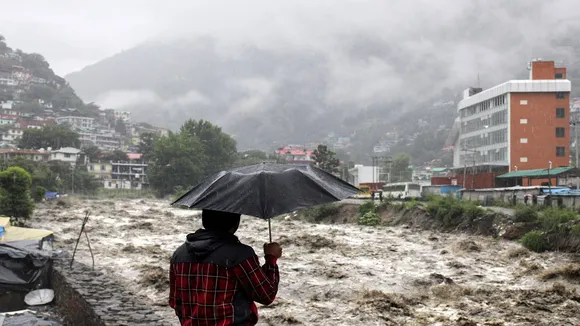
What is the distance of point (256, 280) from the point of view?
2.58m

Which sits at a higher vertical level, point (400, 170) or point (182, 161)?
point (182, 161)

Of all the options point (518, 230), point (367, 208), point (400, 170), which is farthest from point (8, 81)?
point (518, 230)

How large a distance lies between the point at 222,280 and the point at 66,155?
8177cm

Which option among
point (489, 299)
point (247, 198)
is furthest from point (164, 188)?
point (247, 198)

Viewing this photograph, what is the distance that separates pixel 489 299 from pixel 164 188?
68406 mm

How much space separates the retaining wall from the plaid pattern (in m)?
3.41

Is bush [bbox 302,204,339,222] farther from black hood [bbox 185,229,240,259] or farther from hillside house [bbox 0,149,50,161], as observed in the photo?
hillside house [bbox 0,149,50,161]

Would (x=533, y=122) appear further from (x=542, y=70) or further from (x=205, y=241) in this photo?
(x=205, y=241)

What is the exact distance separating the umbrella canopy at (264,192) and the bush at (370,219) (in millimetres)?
28161

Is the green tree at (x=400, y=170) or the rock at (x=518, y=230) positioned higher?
the green tree at (x=400, y=170)

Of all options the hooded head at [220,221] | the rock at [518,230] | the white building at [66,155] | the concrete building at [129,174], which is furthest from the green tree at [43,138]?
the hooded head at [220,221]

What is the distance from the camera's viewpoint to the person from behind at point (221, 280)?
8.42 feet

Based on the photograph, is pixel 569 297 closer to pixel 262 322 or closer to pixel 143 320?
pixel 262 322

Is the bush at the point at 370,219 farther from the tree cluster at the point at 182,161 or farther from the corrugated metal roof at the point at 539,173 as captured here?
the tree cluster at the point at 182,161
